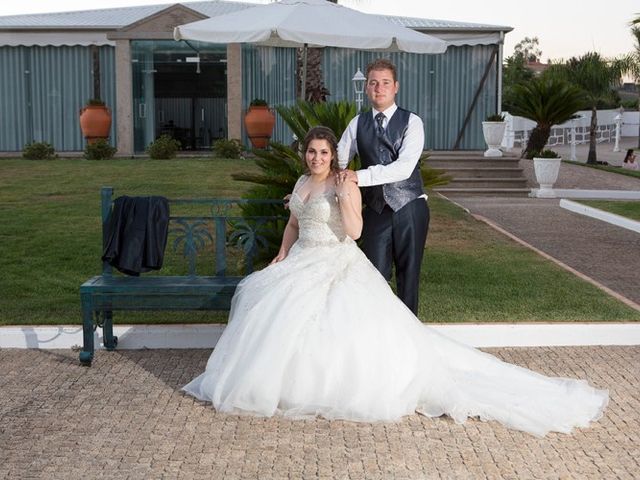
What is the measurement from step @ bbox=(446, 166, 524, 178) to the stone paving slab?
1426 cm

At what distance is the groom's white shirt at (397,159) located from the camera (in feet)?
20.2

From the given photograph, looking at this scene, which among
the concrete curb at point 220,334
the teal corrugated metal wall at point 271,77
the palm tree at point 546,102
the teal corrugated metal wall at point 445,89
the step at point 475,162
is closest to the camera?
the concrete curb at point 220,334

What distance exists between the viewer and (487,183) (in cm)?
2028

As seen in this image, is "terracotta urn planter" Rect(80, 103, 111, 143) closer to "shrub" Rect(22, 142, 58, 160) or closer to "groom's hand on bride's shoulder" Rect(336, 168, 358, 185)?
"shrub" Rect(22, 142, 58, 160)

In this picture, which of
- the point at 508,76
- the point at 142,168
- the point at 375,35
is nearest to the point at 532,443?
the point at 375,35

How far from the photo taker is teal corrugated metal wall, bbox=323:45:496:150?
24188mm

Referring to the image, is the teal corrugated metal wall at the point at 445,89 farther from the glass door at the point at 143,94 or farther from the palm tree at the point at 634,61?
the palm tree at the point at 634,61

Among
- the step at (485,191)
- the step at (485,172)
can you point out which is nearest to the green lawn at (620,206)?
the step at (485,191)

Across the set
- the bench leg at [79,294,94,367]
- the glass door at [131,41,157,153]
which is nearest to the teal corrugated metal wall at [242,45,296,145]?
the glass door at [131,41,157,153]

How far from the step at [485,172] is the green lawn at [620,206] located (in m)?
2.35

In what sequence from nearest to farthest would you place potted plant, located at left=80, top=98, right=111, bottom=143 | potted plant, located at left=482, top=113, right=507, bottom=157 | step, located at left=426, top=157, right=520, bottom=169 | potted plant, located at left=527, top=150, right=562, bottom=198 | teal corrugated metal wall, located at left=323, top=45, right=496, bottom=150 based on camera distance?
potted plant, located at left=527, top=150, right=562, bottom=198, step, located at left=426, top=157, right=520, bottom=169, potted plant, located at left=80, top=98, right=111, bottom=143, potted plant, located at left=482, top=113, right=507, bottom=157, teal corrugated metal wall, located at left=323, top=45, right=496, bottom=150

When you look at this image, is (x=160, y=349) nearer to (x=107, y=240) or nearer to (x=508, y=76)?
(x=107, y=240)

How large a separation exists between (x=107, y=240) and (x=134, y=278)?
0.32 m

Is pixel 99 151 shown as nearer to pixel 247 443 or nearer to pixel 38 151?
pixel 38 151
